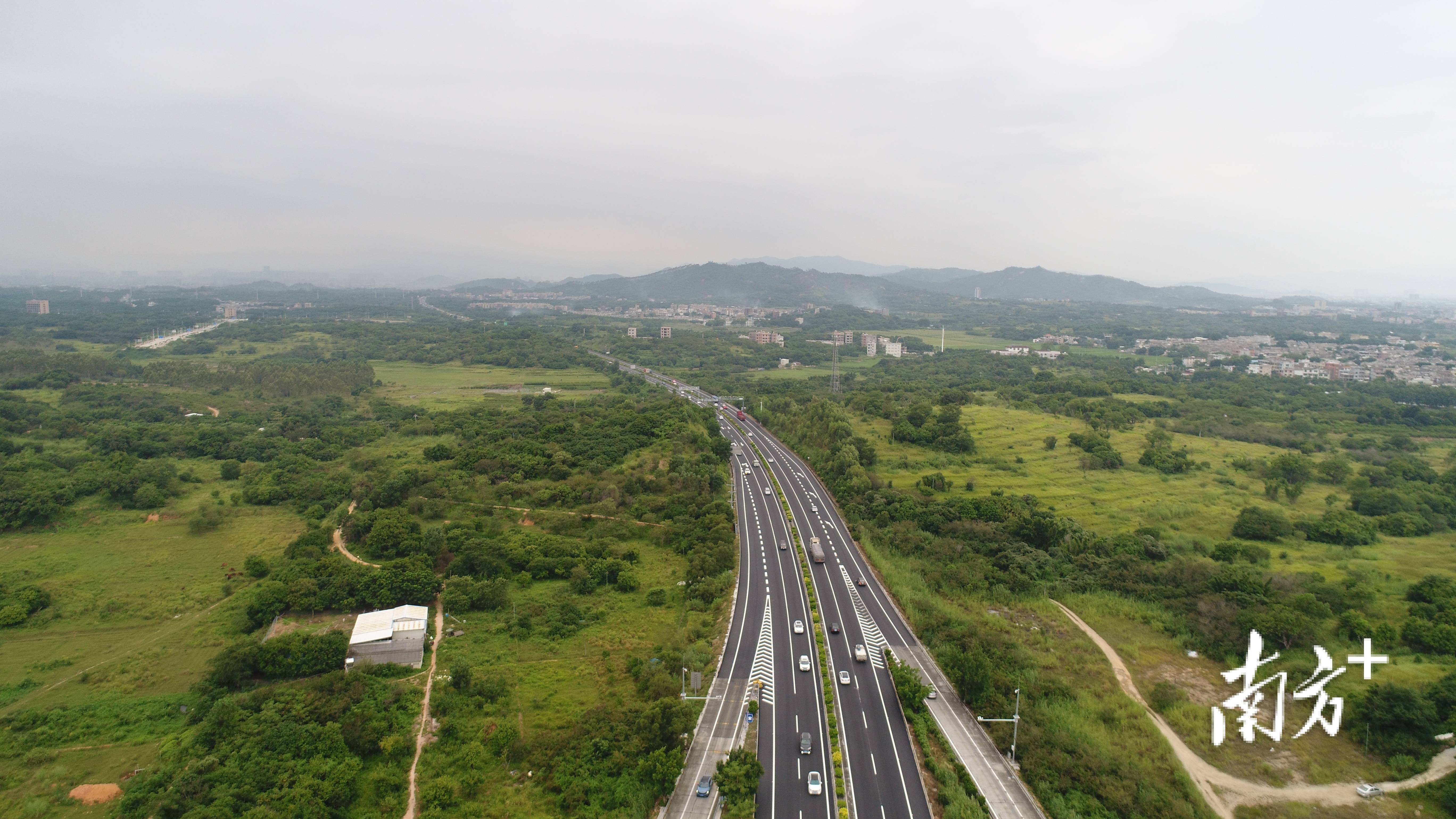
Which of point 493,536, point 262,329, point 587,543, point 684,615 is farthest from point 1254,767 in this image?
point 262,329

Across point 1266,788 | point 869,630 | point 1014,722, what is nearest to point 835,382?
point 869,630

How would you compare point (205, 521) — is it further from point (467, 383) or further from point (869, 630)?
point (467, 383)

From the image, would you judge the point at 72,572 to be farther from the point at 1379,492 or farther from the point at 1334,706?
the point at 1379,492

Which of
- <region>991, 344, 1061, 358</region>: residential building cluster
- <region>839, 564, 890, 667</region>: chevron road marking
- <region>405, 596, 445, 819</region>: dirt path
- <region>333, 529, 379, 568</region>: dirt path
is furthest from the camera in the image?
<region>991, 344, 1061, 358</region>: residential building cluster

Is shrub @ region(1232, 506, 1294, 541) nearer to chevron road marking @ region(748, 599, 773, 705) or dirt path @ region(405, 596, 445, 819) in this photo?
chevron road marking @ region(748, 599, 773, 705)

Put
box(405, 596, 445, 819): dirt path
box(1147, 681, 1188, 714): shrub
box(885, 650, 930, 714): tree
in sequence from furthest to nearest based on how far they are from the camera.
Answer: box(1147, 681, 1188, 714): shrub, box(885, 650, 930, 714): tree, box(405, 596, 445, 819): dirt path

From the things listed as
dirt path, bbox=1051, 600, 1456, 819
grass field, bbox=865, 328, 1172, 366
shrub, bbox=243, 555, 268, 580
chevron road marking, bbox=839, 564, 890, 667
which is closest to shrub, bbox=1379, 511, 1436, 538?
dirt path, bbox=1051, 600, 1456, 819
